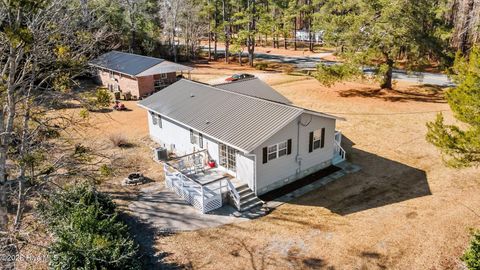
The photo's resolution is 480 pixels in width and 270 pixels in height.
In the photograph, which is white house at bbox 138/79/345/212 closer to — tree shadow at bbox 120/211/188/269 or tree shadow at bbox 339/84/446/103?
tree shadow at bbox 120/211/188/269

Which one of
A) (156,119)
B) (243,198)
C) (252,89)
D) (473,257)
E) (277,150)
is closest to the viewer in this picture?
(473,257)

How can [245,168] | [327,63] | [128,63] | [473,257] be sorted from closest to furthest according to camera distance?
[473,257]
[245,168]
[128,63]
[327,63]

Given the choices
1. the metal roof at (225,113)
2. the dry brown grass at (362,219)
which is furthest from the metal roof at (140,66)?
the metal roof at (225,113)

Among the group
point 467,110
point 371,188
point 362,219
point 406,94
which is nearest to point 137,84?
point 371,188

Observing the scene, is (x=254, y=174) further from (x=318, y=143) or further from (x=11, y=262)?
(x=11, y=262)

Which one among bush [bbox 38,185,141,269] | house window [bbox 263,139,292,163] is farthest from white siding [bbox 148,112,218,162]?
bush [bbox 38,185,141,269]

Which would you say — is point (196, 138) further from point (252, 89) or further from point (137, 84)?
point (137, 84)
